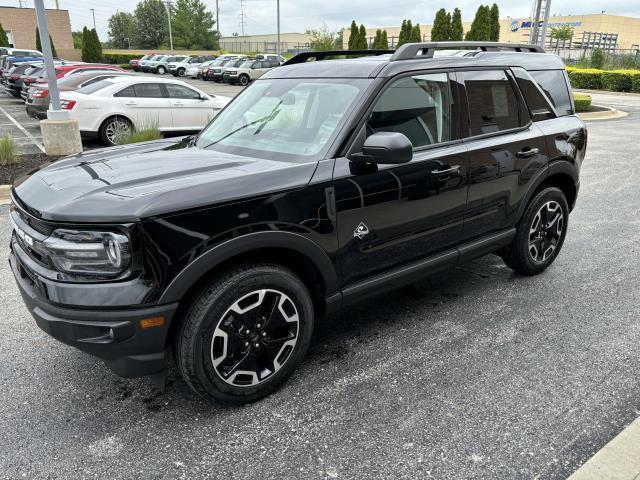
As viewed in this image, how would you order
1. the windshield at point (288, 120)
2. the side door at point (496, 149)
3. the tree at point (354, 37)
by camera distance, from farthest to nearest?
the tree at point (354, 37), the side door at point (496, 149), the windshield at point (288, 120)

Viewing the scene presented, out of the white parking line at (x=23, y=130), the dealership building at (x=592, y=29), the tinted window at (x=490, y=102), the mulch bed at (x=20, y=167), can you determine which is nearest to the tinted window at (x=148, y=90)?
the white parking line at (x=23, y=130)

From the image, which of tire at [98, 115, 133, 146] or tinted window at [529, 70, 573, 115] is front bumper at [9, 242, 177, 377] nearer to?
tinted window at [529, 70, 573, 115]

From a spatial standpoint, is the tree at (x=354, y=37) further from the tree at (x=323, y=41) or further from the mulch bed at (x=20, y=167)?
the mulch bed at (x=20, y=167)

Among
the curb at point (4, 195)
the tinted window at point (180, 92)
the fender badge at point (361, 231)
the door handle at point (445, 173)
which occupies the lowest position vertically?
the curb at point (4, 195)

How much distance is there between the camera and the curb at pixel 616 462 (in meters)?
2.30

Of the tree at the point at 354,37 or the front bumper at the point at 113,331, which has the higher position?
the tree at the point at 354,37

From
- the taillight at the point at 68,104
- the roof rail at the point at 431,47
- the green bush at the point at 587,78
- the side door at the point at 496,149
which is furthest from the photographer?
the green bush at the point at 587,78

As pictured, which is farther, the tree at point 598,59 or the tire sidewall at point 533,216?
the tree at point 598,59

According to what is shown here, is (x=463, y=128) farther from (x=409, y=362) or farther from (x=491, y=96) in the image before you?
(x=409, y=362)

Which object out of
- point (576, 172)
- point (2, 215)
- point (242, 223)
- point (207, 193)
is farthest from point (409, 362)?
point (2, 215)

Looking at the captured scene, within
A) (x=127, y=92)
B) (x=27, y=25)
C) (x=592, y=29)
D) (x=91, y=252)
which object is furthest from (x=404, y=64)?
(x=592, y=29)

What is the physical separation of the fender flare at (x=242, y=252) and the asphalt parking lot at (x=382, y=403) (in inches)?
30.4

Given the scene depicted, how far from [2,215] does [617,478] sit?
22.9ft

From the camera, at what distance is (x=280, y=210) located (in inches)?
108
